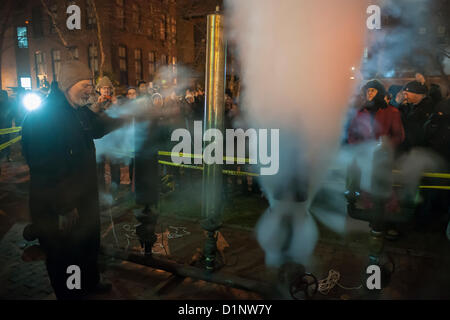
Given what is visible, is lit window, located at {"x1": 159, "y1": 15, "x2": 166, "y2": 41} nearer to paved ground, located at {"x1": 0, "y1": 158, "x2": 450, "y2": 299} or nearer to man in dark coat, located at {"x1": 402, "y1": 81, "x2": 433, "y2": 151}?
paved ground, located at {"x1": 0, "y1": 158, "x2": 450, "y2": 299}

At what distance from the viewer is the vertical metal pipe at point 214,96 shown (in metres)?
2.77

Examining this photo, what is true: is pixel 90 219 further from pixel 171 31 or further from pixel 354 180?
pixel 171 31

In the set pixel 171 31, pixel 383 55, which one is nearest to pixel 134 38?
pixel 171 31

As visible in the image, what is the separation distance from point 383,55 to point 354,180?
20.9 meters

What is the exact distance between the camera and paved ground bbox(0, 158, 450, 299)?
309 centimetres

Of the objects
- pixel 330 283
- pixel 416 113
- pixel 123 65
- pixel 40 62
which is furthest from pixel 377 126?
pixel 40 62

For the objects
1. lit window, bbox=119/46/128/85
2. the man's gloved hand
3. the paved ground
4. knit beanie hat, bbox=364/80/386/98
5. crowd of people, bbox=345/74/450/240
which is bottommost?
the paved ground

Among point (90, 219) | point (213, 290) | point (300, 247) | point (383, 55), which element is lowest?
point (213, 290)

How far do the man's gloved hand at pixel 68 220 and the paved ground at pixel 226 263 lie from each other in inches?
14.1

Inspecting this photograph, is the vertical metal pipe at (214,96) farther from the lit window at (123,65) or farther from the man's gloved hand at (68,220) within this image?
the lit window at (123,65)

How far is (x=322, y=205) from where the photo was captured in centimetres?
582

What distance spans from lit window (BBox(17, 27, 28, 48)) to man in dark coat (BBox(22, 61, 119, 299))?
30310 mm

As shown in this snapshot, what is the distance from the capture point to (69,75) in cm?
289

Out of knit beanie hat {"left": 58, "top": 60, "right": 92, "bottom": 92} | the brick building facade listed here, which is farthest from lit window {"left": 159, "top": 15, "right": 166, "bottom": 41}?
knit beanie hat {"left": 58, "top": 60, "right": 92, "bottom": 92}
